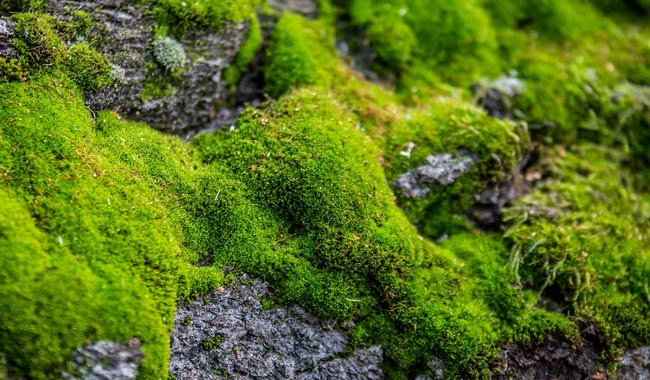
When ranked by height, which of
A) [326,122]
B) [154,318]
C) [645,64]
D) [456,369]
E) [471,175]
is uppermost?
[645,64]

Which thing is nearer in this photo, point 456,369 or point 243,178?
point 456,369

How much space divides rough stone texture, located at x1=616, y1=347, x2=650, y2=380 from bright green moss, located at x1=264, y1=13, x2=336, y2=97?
16.6 feet

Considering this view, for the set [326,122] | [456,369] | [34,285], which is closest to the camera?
[34,285]

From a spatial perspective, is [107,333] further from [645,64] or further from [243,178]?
[645,64]

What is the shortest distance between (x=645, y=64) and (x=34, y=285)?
964 centimetres

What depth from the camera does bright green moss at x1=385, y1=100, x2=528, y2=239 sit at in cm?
643

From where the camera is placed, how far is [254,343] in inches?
201

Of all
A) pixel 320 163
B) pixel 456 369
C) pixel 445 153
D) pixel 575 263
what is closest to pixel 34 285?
pixel 320 163

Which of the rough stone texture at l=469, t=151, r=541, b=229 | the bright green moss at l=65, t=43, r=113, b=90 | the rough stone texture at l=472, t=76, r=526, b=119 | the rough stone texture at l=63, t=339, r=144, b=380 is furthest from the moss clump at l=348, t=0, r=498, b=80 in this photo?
the rough stone texture at l=63, t=339, r=144, b=380

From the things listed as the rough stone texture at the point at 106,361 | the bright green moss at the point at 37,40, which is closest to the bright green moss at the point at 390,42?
the bright green moss at the point at 37,40

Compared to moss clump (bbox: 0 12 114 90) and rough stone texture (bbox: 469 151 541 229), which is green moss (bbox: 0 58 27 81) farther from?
rough stone texture (bbox: 469 151 541 229)

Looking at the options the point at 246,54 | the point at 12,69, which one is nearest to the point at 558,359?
the point at 246,54

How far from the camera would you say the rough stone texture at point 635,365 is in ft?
19.6

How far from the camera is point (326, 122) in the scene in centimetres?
604
